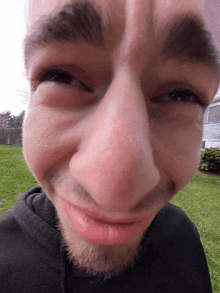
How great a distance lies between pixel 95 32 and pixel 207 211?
4819 mm

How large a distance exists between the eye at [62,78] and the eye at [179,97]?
195mm

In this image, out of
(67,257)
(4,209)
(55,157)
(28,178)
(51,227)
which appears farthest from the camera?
(28,178)

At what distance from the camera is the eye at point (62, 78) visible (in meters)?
0.43

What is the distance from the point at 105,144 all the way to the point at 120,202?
0.12 meters

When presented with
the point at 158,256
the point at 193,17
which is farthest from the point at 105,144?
the point at 158,256

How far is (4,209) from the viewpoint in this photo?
3234 millimetres

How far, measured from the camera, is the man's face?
1.09 ft

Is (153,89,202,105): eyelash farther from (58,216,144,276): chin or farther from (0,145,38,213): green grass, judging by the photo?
(0,145,38,213): green grass

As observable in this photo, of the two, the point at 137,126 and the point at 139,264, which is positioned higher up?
the point at 137,126

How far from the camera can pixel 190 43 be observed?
0.37 m

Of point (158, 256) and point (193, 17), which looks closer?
point (193, 17)

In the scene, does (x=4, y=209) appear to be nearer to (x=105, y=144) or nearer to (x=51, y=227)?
(x=51, y=227)

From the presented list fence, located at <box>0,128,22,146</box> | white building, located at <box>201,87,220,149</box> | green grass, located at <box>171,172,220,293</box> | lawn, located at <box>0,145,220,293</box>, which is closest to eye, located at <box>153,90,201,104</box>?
lawn, located at <box>0,145,220,293</box>

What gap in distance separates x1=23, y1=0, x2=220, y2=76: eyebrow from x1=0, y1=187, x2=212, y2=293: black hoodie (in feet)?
2.26
